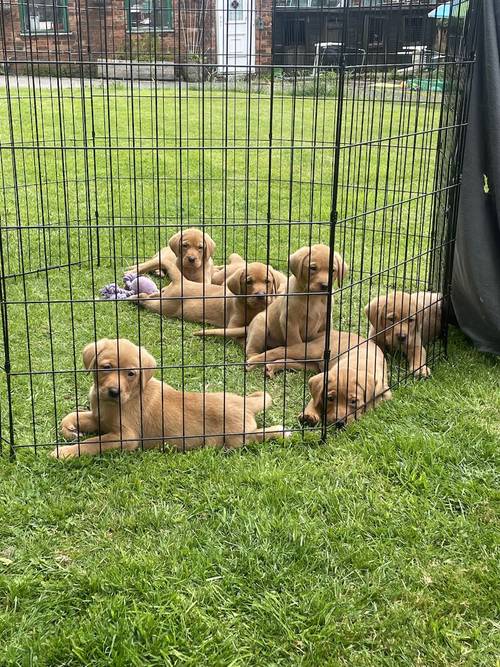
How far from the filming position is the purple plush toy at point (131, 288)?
21.9 feet

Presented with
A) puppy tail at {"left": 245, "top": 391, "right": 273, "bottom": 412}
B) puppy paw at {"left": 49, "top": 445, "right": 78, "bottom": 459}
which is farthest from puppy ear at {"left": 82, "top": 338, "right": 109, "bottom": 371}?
puppy tail at {"left": 245, "top": 391, "right": 273, "bottom": 412}

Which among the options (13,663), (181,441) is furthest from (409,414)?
(13,663)

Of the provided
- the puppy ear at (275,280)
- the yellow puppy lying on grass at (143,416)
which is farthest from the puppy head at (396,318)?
the yellow puppy lying on grass at (143,416)

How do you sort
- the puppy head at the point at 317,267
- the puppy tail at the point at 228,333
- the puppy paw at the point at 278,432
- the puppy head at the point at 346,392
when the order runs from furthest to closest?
the puppy tail at the point at 228,333
the puppy head at the point at 317,267
the puppy head at the point at 346,392
the puppy paw at the point at 278,432

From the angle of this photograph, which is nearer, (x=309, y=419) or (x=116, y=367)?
(x=116, y=367)

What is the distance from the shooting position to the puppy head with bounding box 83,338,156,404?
13.0 feet

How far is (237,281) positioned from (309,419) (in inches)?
65.3

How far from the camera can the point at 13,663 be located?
2.65 metres

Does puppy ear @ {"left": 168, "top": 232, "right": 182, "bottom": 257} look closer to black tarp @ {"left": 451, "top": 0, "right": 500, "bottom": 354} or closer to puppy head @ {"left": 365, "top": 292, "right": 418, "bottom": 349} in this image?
puppy head @ {"left": 365, "top": 292, "right": 418, "bottom": 349}

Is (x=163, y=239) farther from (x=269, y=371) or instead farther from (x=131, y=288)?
(x=269, y=371)

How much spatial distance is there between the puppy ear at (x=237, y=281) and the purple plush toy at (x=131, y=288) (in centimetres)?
108

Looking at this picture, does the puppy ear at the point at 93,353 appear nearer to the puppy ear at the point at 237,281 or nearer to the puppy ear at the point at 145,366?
the puppy ear at the point at 145,366

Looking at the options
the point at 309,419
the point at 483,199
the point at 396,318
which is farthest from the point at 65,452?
the point at 483,199

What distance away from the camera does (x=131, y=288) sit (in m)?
6.80
